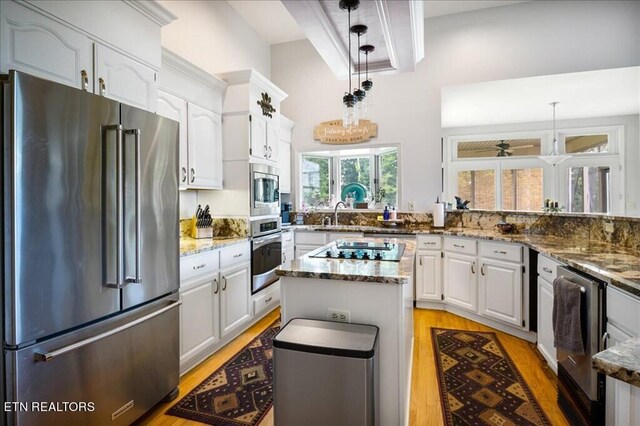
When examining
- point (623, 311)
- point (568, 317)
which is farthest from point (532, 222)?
point (623, 311)

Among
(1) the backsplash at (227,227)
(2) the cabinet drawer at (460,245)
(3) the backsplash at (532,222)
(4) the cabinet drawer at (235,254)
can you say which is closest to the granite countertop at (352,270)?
(4) the cabinet drawer at (235,254)

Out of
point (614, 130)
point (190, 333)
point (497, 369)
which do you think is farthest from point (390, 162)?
point (614, 130)

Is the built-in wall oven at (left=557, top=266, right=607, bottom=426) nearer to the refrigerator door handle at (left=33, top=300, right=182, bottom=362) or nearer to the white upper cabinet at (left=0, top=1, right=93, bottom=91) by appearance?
the refrigerator door handle at (left=33, top=300, right=182, bottom=362)

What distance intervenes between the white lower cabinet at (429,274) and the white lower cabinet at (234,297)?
1939 mm

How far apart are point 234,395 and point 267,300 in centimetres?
147

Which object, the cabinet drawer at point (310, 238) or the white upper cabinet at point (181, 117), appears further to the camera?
the cabinet drawer at point (310, 238)

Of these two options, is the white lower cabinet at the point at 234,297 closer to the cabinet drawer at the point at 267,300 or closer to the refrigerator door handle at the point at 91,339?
the cabinet drawer at the point at 267,300

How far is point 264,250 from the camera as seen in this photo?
11.4ft

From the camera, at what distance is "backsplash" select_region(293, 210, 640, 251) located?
2504mm

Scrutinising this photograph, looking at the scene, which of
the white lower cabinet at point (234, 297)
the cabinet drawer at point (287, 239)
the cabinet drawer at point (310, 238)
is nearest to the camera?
the white lower cabinet at point (234, 297)

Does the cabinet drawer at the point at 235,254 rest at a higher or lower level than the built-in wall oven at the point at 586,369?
higher

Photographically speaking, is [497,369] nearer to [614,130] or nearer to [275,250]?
[275,250]

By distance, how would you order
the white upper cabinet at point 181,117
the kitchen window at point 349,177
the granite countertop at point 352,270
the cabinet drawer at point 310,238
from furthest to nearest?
the kitchen window at point 349,177 → the cabinet drawer at point 310,238 → the white upper cabinet at point 181,117 → the granite countertop at point 352,270

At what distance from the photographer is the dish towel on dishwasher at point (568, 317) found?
1.77 metres
